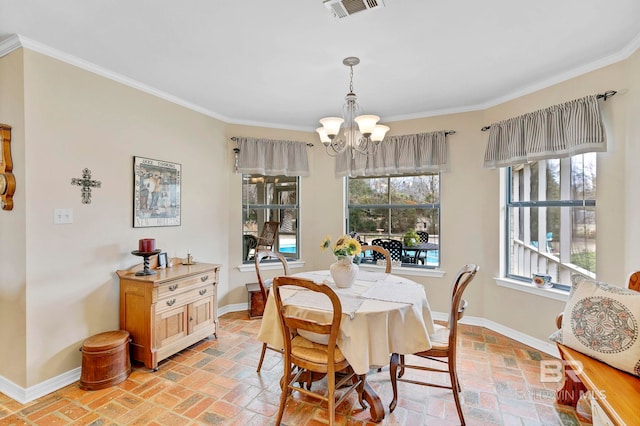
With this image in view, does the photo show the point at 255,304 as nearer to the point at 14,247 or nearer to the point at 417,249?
the point at 417,249

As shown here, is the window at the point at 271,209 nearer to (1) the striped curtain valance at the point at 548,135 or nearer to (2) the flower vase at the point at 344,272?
(2) the flower vase at the point at 344,272

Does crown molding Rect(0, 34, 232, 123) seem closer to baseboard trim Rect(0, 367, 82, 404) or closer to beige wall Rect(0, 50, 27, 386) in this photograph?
beige wall Rect(0, 50, 27, 386)

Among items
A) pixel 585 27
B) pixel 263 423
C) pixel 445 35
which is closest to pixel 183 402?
pixel 263 423

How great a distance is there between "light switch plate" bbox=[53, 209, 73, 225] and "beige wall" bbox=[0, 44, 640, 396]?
0.14 ft

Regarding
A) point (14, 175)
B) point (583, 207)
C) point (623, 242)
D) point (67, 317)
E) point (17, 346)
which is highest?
point (14, 175)

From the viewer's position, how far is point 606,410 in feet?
4.71

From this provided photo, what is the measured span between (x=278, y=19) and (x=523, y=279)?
3.49 metres

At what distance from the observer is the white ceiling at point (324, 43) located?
1943mm

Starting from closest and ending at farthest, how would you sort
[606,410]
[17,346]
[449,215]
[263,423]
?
[606,410] → [263,423] → [17,346] → [449,215]

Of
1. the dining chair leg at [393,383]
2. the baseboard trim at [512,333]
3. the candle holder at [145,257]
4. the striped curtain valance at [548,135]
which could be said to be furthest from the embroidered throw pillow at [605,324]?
the candle holder at [145,257]

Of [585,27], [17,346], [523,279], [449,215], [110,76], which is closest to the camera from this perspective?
[585,27]

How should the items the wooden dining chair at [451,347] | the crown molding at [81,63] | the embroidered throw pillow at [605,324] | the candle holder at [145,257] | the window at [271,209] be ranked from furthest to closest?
1. the window at [271,209]
2. the candle holder at [145,257]
3. the crown molding at [81,63]
4. the wooden dining chair at [451,347]
5. the embroidered throw pillow at [605,324]

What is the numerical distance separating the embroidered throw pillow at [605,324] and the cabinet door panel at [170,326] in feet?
9.98

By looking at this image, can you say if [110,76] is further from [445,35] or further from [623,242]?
[623,242]
